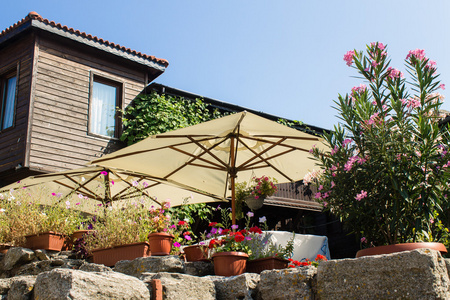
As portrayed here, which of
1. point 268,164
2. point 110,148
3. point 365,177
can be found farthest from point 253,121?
point 110,148

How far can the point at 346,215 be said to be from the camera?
12.1ft

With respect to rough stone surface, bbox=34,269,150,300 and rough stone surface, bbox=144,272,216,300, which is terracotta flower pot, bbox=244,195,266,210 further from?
rough stone surface, bbox=34,269,150,300

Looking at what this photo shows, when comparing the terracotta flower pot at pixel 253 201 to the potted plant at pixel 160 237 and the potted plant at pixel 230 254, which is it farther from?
the potted plant at pixel 230 254

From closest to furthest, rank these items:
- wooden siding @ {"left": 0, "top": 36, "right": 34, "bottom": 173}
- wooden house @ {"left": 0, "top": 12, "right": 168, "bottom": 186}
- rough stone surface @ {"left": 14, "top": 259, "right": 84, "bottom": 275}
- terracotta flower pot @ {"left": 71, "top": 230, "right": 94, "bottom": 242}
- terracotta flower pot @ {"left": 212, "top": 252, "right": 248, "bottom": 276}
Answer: terracotta flower pot @ {"left": 212, "top": 252, "right": 248, "bottom": 276}, rough stone surface @ {"left": 14, "top": 259, "right": 84, "bottom": 275}, terracotta flower pot @ {"left": 71, "top": 230, "right": 94, "bottom": 242}, wooden siding @ {"left": 0, "top": 36, "right": 34, "bottom": 173}, wooden house @ {"left": 0, "top": 12, "right": 168, "bottom": 186}

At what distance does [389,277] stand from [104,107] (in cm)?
974

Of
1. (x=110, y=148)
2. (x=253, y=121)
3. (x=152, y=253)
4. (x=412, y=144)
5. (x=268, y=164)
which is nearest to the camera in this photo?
(x=412, y=144)

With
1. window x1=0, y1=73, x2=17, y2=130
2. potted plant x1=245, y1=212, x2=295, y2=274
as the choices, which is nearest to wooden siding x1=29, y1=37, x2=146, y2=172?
window x1=0, y1=73, x2=17, y2=130

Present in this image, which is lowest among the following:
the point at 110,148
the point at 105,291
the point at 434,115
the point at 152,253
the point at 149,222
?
the point at 105,291

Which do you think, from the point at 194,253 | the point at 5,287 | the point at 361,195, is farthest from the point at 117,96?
the point at 361,195

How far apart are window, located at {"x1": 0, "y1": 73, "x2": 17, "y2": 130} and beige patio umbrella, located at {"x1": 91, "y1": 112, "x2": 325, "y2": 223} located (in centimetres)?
550

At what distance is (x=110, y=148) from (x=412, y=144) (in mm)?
8925

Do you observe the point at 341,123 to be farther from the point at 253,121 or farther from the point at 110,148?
the point at 110,148

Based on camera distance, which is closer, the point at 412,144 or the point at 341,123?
the point at 412,144

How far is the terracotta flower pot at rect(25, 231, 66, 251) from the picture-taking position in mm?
6059
